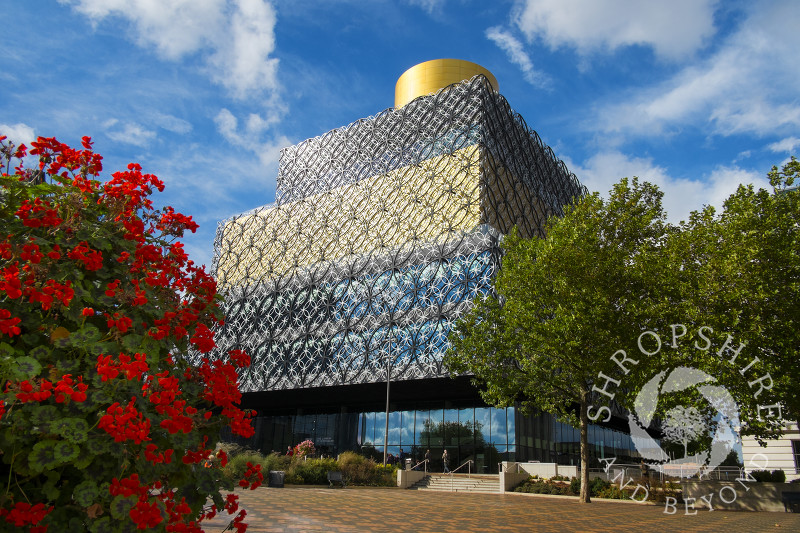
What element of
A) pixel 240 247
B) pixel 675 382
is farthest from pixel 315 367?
pixel 675 382

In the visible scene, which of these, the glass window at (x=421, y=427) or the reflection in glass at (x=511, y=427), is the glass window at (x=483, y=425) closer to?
the reflection in glass at (x=511, y=427)

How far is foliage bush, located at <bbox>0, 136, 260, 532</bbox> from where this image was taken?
2.85m

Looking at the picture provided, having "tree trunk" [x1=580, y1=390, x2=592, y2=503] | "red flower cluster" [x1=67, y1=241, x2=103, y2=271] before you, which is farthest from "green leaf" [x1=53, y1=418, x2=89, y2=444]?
"tree trunk" [x1=580, y1=390, x2=592, y2=503]

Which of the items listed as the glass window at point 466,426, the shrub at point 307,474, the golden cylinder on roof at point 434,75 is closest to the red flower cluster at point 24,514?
the shrub at point 307,474

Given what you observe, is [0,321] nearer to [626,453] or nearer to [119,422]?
[119,422]

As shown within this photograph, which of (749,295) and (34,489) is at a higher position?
(749,295)

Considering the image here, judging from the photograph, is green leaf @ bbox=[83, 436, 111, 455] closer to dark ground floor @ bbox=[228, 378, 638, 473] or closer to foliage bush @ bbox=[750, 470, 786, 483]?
foliage bush @ bbox=[750, 470, 786, 483]

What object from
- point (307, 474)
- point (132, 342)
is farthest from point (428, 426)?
point (132, 342)

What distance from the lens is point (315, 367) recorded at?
43.3 m

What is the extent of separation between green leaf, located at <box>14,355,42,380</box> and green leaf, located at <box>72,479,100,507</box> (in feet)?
2.21

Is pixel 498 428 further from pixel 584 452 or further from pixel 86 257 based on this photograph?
pixel 86 257

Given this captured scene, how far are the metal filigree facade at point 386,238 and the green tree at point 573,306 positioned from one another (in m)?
10.2

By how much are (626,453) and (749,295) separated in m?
44.4

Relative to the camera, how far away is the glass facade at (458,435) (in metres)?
40.3
